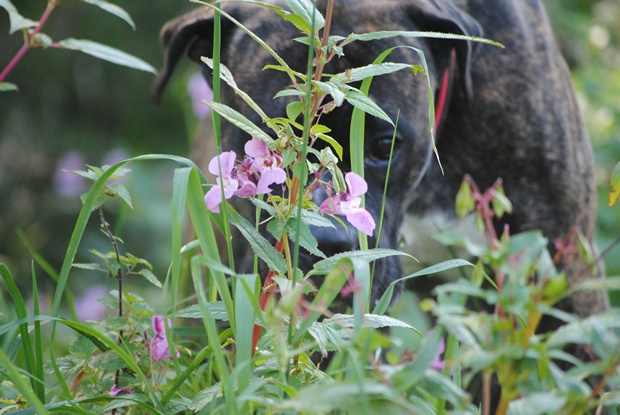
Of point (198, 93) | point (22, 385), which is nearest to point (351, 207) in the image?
point (22, 385)

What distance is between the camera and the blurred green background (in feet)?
19.8

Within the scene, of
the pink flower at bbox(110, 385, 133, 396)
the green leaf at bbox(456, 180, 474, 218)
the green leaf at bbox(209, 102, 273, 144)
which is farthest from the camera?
the pink flower at bbox(110, 385, 133, 396)

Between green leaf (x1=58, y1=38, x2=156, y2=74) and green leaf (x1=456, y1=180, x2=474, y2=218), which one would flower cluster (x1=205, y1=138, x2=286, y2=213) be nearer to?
green leaf (x1=456, y1=180, x2=474, y2=218)

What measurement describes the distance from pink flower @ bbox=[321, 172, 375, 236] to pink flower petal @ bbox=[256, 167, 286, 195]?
0.28 feet

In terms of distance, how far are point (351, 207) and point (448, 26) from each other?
137cm

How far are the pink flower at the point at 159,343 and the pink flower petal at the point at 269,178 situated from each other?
0.93 ft

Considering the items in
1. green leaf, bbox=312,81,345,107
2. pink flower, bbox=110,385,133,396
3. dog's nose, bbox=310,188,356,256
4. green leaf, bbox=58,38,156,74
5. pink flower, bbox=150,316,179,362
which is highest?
green leaf, bbox=312,81,345,107

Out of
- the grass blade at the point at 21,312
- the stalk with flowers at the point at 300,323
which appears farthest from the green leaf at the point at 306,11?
the grass blade at the point at 21,312

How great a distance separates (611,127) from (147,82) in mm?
2836

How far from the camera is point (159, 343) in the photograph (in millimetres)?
1748

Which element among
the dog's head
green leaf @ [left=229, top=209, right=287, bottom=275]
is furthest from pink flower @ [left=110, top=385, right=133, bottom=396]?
the dog's head

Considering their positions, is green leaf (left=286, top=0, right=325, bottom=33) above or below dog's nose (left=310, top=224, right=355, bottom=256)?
above

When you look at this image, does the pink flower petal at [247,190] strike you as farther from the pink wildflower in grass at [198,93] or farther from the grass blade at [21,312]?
the pink wildflower in grass at [198,93]

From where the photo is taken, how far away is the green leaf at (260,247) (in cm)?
160
